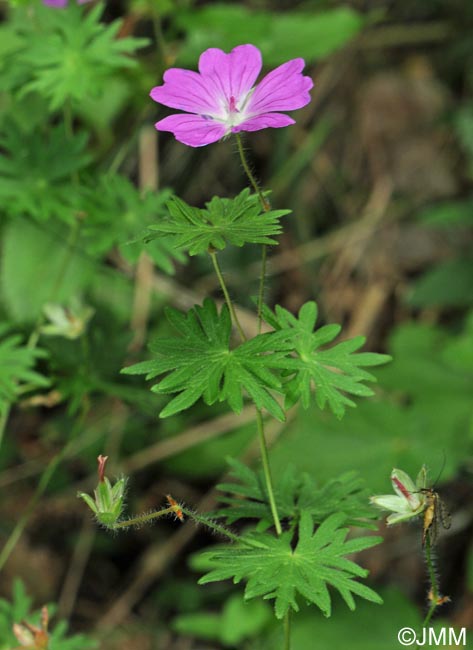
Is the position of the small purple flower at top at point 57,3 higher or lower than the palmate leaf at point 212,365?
higher

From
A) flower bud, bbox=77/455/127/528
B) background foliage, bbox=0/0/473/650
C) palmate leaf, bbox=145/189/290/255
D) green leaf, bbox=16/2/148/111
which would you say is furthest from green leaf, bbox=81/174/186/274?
flower bud, bbox=77/455/127/528

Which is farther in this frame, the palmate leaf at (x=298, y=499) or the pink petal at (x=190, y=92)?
the palmate leaf at (x=298, y=499)

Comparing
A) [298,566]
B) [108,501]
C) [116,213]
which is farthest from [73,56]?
[298,566]

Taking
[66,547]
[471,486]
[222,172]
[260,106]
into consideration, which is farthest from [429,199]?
Result: [260,106]

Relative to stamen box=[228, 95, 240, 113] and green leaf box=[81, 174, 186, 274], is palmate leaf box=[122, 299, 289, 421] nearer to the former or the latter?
stamen box=[228, 95, 240, 113]

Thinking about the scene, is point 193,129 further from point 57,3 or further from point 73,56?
point 57,3

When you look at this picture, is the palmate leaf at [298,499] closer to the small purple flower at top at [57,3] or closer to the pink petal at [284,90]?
the pink petal at [284,90]

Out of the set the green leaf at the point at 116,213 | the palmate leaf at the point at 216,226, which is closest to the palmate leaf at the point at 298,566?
the palmate leaf at the point at 216,226

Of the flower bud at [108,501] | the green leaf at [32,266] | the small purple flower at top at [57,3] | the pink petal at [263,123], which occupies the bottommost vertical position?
the flower bud at [108,501]
